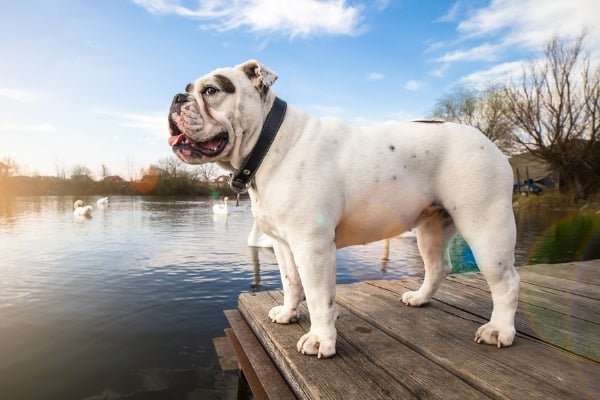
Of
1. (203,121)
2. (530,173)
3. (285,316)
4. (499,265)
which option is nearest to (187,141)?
(203,121)

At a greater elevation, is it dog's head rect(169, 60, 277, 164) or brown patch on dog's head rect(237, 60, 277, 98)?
brown patch on dog's head rect(237, 60, 277, 98)

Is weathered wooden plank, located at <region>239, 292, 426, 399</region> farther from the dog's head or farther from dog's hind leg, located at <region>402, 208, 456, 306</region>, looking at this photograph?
the dog's head

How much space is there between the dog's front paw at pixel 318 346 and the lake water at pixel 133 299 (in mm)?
2661

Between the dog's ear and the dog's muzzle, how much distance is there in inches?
15.0

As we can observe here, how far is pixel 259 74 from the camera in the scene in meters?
2.48

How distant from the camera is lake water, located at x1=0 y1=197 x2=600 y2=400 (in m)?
4.83

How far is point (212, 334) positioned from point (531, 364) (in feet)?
16.5

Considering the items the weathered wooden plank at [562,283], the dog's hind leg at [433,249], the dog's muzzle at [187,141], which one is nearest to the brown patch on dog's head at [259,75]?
the dog's muzzle at [187,141]

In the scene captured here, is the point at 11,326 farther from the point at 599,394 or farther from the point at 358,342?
the point at 599,394

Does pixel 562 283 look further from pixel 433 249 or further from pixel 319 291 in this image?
pixel 319 291

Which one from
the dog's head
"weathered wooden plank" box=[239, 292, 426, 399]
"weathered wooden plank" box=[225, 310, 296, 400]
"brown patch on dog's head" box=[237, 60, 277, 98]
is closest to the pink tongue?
the dog's head

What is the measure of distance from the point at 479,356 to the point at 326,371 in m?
0.93

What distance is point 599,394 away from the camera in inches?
76.0

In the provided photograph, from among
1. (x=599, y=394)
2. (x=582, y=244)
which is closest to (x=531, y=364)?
(x=599, y=394)
